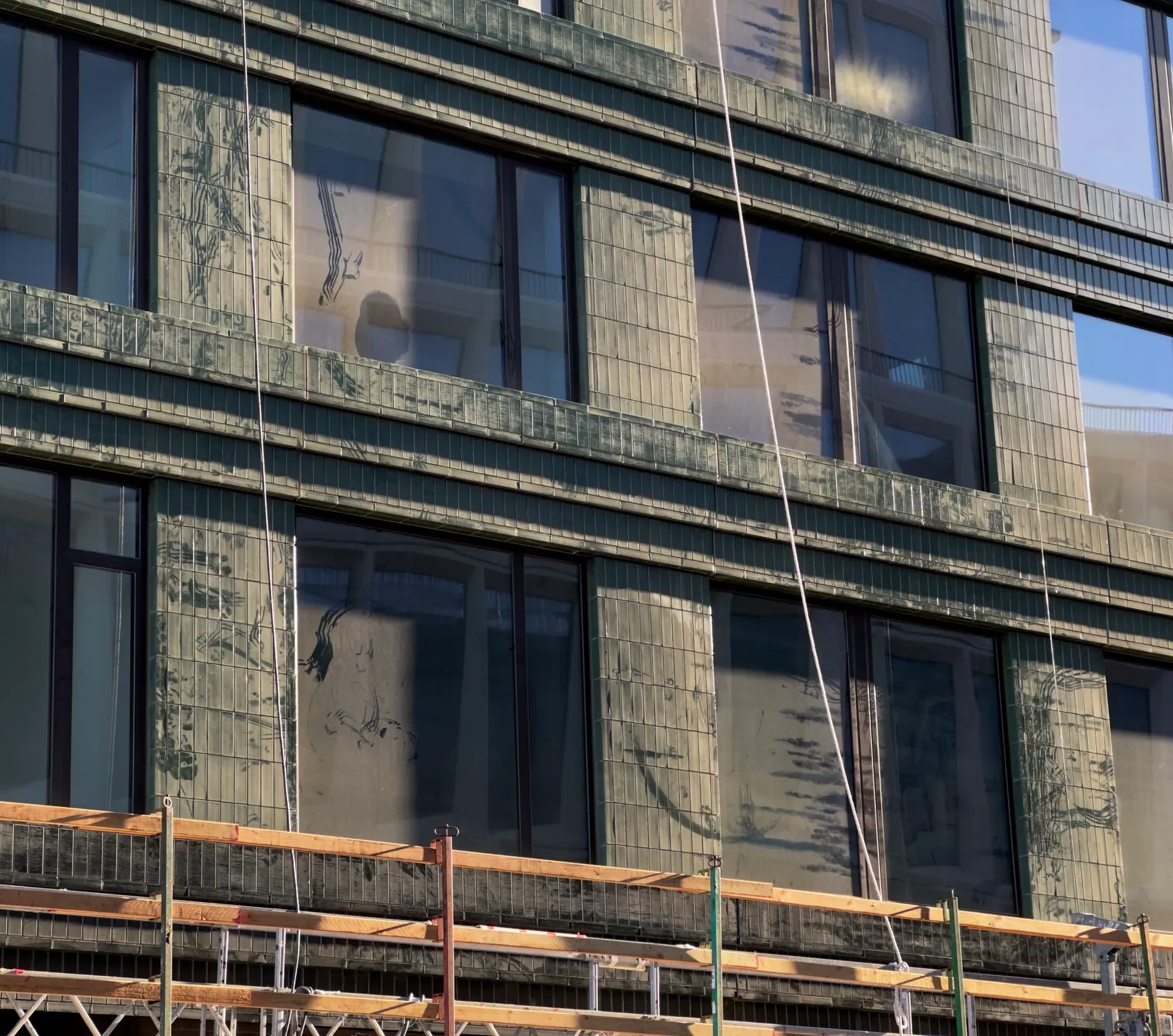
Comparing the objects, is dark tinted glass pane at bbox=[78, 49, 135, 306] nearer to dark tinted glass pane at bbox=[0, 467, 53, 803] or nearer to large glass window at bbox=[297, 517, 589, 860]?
dark tinted glass pane at bbox=[0, 467, 53, 803]

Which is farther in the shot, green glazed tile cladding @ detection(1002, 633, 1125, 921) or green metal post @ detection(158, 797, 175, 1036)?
green glazed tile cladding @ detection(1002, 633, 1125, 921)

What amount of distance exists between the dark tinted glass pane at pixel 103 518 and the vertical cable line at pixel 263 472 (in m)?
1.02

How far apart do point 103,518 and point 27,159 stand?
2.87 metres

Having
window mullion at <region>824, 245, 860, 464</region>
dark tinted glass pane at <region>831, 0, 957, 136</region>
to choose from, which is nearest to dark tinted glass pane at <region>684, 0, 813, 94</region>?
dark tinted glass pane at <region>831, 0, 957, 136</region>

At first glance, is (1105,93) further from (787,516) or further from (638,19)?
(787,516)

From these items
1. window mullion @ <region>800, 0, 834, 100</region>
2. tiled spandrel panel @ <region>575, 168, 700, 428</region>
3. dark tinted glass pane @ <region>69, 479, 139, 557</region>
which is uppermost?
window mullion @ <region>800, 0, 834, 100</region>

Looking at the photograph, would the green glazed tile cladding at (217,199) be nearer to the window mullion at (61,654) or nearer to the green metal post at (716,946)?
the window mullion at (61,654)

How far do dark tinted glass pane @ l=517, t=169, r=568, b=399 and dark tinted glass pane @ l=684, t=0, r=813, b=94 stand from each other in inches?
99.8

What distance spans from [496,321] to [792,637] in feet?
13.4

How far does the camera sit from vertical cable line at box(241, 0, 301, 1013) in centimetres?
1608

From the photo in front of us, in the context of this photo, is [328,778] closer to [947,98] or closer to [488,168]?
[488,168]

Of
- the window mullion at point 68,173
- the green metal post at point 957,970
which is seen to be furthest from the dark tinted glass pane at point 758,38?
the green metal post at point 957,970

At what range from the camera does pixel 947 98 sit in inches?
898

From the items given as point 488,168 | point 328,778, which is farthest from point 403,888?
point 488,168
